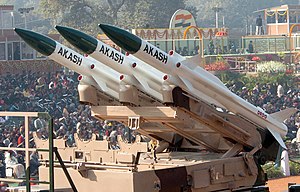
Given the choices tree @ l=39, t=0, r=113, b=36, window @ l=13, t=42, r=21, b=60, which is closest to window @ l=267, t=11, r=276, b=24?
tree @ l=39, t=0, r=113, b=36

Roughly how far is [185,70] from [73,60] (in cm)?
180

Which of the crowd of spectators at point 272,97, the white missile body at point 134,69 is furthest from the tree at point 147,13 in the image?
the white missile body at point 134,69

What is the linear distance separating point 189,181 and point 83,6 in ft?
225

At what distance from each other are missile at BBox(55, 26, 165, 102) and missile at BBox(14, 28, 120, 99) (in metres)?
0.12

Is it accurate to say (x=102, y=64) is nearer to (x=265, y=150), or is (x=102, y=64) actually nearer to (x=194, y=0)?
(x=265, y=150)

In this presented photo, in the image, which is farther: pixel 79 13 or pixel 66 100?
pixel 79 13

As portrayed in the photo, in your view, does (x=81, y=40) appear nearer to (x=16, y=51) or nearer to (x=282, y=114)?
(x=282, y=114)

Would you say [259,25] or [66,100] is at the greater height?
[259,25]

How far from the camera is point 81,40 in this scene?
594 inches

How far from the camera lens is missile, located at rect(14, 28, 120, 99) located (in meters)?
14.9

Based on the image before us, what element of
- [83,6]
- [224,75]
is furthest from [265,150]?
[83,6]

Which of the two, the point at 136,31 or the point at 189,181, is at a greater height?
the point at 136,31

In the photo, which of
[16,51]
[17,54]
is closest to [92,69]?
[17,54]

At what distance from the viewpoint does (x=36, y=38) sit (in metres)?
15.2
